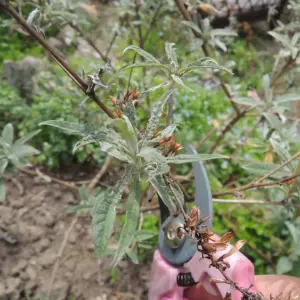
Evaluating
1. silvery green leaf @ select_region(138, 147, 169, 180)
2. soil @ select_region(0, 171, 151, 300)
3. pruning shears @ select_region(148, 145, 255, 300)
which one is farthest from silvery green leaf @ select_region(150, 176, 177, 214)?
soil @ select_region(0, 171, 151, 300)

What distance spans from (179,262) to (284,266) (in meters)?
0.84

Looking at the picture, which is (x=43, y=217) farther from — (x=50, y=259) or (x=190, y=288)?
(x=190, y=288)

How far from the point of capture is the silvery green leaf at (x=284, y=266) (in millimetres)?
1466

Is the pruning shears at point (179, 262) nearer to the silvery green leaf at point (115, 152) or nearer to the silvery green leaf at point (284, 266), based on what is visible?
the silvery green leaf at point (115, 152)

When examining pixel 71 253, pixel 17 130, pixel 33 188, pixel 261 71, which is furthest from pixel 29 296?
pixel 261 71

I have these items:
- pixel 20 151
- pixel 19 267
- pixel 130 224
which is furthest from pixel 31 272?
pixel 130 224

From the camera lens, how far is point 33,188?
189 centimetres

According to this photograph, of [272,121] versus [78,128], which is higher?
[78,128]

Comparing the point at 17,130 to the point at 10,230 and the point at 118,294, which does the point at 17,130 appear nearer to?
the point at 10,230

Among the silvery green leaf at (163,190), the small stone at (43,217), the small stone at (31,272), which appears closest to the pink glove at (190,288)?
the silvery green leaf at (163,190)

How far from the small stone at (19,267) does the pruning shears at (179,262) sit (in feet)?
3.01

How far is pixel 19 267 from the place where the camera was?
5.22ft

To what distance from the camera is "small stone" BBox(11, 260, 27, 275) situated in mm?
1574

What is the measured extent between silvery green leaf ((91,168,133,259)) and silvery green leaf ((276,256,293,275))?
1074mm
